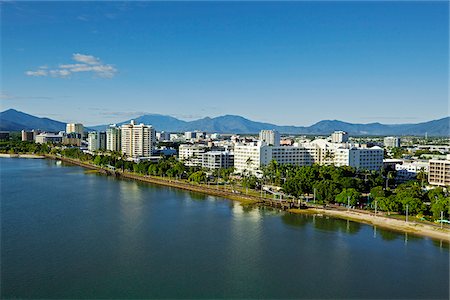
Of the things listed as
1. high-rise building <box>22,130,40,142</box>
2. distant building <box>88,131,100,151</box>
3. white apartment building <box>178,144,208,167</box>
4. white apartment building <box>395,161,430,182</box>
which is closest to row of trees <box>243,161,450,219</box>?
white apartment building <box>395,161,430,182</box>

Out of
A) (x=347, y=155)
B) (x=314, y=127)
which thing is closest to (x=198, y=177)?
(x=347, y=155)

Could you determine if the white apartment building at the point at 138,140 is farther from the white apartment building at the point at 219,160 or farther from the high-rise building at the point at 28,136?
the high-rise building at the point at 28,136

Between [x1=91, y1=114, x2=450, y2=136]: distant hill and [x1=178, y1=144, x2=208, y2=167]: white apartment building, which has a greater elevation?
[x1=91, y1=114, x2=450, y2=136]: distant hill

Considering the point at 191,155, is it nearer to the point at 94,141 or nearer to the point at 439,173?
the point at 439,173

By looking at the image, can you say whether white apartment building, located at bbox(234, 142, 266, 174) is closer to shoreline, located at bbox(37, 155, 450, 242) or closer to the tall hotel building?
shoreline, located at bbox(37, 155, 450, 242)

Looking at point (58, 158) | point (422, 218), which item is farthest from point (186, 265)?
point (58, 158)

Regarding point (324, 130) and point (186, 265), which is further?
point (324, 130)

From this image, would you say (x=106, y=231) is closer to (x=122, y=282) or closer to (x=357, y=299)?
(x=122, y=282)
